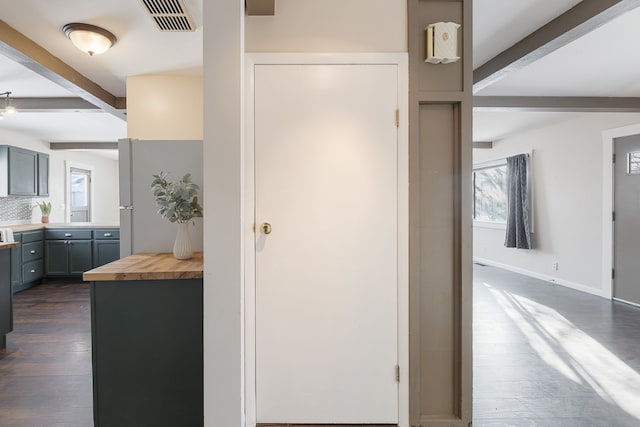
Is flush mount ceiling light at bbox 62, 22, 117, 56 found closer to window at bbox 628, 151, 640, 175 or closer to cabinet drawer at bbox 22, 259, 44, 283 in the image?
cabinet drawer at bbox 22, 259, 44, 283

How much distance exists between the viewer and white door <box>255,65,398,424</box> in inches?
68.2

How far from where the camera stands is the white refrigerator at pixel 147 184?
7.67 feet

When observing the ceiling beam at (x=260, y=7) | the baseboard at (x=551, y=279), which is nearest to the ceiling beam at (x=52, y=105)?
the ceiling beam at (x=260, y=7)

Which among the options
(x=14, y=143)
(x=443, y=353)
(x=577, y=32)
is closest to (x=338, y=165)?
(x=443, y=353)

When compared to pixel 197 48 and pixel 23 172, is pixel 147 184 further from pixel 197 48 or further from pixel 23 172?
pixel 23 172

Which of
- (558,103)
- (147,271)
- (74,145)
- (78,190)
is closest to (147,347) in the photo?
(147,271)

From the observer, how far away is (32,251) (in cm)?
480

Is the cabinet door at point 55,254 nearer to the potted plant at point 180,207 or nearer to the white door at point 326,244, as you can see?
the potted plant at point 180,207

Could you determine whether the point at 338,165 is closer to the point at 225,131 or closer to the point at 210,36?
the point at 225,131

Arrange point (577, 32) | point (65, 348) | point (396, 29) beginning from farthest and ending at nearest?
point (65, 348)
point (577, 32)
point (396, 29)

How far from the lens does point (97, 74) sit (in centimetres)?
309

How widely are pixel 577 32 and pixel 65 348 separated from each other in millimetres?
4647

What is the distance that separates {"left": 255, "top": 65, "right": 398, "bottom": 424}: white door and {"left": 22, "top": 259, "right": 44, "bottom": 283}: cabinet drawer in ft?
15.9

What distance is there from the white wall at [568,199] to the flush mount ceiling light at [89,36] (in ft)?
19.2
